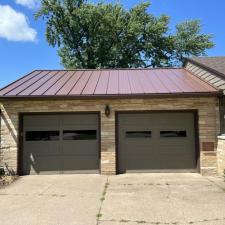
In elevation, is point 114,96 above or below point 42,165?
above

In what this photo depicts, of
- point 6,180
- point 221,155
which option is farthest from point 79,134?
point 221,155

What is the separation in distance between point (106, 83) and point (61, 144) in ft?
10.0

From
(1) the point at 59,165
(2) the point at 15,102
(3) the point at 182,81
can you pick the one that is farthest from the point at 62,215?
(3) the point at 182,81

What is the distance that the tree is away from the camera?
1136 inches

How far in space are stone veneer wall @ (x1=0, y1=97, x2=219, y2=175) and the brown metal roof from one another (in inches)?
12.7

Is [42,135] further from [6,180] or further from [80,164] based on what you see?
[6,180]

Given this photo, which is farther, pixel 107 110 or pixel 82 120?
pixel 82 120

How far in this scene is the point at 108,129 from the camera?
1062 centimetres

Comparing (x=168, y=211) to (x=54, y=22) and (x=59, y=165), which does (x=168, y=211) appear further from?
(x=54, y=22)

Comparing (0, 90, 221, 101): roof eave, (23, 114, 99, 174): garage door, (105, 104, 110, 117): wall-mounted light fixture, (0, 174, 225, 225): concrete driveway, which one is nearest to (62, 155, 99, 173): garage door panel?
(23, 114, 99, 174): garage door

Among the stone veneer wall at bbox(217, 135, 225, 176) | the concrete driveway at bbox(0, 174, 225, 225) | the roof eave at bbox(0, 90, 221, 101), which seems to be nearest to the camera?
the concrete driveway at bbox(0, 174, 225, 225)

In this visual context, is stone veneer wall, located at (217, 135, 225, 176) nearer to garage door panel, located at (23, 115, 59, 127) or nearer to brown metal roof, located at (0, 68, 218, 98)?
brown metal roof, located at (0, 68, 218, 98)

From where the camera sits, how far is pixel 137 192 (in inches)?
309

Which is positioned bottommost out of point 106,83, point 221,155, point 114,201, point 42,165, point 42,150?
point 114,201
